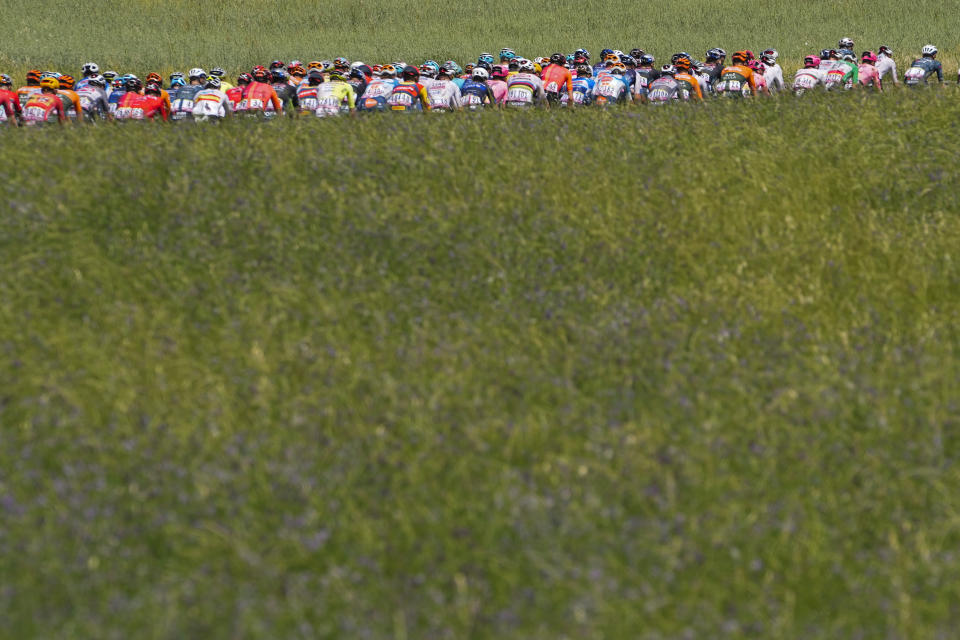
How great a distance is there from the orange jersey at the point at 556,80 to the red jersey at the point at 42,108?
993 cm

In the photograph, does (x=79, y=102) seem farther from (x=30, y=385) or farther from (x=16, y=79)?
(x=16, y=79)

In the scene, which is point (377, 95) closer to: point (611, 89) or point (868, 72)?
point (611, 89)

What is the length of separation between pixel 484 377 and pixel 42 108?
50.2ft

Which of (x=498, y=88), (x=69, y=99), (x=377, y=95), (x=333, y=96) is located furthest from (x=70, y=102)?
(x=498, y=88)

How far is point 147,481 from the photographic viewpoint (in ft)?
20.7

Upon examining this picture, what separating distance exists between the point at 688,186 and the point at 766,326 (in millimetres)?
3305

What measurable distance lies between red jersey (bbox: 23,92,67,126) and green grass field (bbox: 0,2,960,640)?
789 centimetres

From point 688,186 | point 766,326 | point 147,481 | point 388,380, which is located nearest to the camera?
point 147,481

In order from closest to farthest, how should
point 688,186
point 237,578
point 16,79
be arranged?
point 237,578 < point 688,186 < point 16,79

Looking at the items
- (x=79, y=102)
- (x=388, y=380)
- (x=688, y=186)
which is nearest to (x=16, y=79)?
Result: (x=79, y=102)

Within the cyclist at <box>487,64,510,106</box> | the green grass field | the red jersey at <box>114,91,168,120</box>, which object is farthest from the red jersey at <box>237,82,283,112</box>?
the green grass field

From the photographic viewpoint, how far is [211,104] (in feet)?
65.5

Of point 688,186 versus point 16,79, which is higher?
point 688,186

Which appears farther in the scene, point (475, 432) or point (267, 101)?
point (267, 101)
